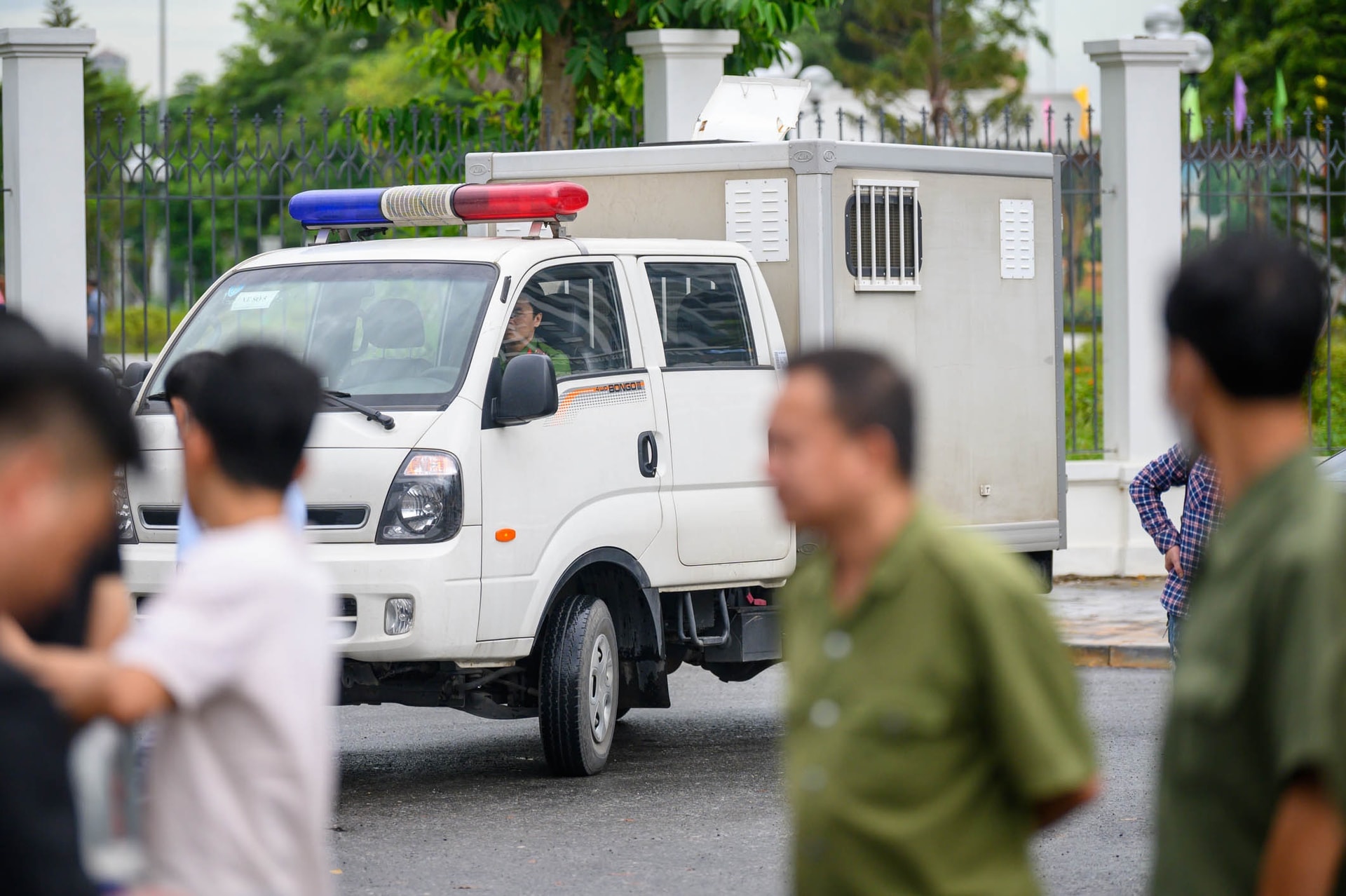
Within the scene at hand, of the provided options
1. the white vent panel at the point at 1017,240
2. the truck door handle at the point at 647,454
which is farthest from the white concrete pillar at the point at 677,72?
the truck door handle at the point at 647,454

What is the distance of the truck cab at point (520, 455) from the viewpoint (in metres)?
7.21

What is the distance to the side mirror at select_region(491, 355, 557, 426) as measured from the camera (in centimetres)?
731

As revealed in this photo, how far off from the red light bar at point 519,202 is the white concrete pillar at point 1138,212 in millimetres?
7179

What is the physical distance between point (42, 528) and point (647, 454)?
579 cm

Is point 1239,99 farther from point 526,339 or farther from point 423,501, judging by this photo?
point 423,501

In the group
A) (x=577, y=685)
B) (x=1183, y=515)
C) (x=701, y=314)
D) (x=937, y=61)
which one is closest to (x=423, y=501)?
(x=577, y=685)

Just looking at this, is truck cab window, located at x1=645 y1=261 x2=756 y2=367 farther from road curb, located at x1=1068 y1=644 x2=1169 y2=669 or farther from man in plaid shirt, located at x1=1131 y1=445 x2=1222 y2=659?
road curb, located at x1=1068 y1=644 x2=1169 y2=669

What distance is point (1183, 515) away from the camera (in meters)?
6.58

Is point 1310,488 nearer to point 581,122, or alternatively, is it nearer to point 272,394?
point 272,394

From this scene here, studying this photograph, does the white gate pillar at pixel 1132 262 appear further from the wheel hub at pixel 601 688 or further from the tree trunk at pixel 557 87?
the wheel hub at pixel 601 688

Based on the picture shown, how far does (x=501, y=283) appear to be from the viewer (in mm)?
7711

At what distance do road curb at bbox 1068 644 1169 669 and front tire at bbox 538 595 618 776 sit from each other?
415 centimetres

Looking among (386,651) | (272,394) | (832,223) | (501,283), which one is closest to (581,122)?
(832,223)

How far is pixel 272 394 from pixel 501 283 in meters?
4.94
